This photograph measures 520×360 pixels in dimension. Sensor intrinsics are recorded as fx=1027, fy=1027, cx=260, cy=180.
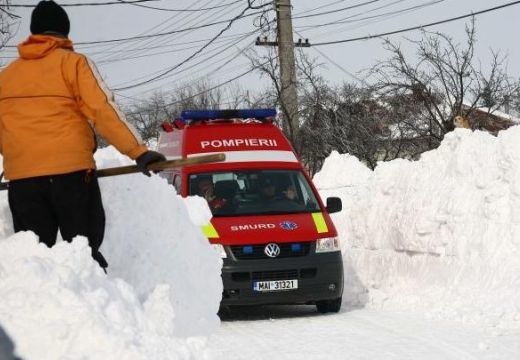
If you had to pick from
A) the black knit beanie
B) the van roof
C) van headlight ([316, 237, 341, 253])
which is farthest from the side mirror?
the black knit beanie

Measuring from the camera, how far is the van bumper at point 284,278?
1023 centimetres

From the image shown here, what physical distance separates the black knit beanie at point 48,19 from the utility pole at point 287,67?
18264 millimetres

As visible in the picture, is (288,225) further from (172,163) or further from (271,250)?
(172,163)

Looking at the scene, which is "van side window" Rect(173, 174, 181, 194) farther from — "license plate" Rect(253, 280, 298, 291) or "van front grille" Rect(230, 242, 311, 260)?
Result: "license plate" Rect(253, 280, 298, 291)

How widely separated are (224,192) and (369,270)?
274 cm

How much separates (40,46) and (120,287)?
4.28ft

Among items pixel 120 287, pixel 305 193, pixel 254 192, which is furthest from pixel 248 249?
pixel 120 287

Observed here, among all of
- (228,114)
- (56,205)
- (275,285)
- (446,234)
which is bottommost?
(275,285)

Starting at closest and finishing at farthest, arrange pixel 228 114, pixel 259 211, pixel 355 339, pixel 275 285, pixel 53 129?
pixel 53 129
pixel 355 339
pixel 275 285
pixel 259 211
pixel 228 114

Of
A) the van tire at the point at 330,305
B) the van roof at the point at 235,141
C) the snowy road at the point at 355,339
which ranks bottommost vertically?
the van tire at the point at 330,305

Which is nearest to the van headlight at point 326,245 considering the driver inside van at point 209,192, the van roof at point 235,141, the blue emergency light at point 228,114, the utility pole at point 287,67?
the driver inside van at point 209,192

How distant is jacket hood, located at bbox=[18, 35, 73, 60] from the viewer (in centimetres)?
498

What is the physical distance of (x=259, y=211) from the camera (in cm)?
1102

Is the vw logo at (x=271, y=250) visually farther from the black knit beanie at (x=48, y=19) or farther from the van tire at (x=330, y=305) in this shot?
the black knit beanie at (x=48, y=19)
